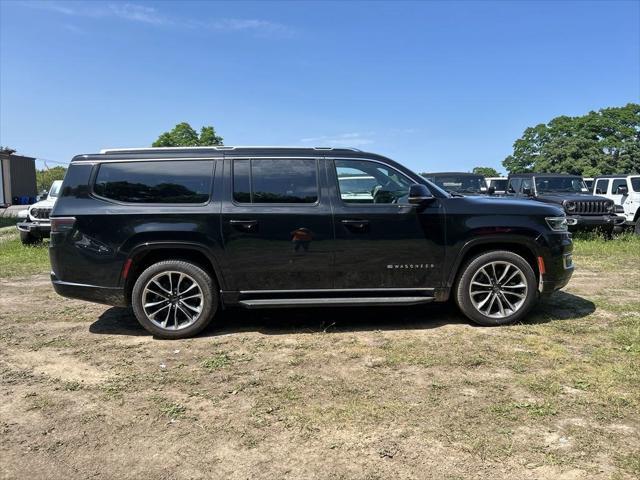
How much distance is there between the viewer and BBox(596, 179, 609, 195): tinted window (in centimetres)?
1585

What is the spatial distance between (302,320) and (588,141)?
6372 centimetres

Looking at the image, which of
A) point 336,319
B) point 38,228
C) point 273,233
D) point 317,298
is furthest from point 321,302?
point 38,228

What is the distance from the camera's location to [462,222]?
519cm

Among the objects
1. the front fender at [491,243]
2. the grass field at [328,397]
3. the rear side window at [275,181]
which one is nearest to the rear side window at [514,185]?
the grass field at [328,397]

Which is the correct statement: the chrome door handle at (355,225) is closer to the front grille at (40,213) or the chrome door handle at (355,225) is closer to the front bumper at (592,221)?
the front bumper at (592,221)

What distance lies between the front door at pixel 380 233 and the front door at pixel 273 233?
0.17 metres

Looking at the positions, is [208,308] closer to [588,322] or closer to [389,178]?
[389,178]

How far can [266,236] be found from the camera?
4.99 meters

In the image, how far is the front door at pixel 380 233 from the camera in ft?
16.6

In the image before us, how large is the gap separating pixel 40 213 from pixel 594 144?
63.0 metres

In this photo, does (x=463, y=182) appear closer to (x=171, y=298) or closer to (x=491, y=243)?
(x=491, y=243)

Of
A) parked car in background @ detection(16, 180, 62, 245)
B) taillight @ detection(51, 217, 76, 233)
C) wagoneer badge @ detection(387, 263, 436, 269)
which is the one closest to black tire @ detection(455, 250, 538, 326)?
wagoneer badge @ detection(387, 263, 436, 269)

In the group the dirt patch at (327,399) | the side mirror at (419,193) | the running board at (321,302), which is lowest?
the dirt patch at (327,399)

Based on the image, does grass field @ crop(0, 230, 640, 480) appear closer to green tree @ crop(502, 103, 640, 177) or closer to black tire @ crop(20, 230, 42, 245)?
black tire @ crop(20, 230, 42, 245)
